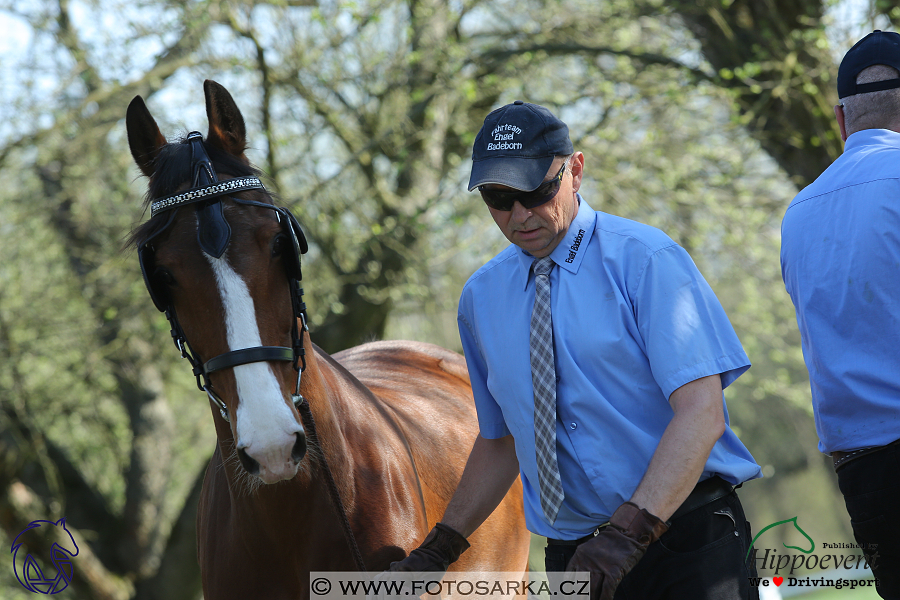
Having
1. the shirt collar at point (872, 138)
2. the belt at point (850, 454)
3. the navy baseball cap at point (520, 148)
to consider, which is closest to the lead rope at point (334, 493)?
the navy baseball cap at point (520, 148)

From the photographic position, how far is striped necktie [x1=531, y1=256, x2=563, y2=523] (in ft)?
6.81

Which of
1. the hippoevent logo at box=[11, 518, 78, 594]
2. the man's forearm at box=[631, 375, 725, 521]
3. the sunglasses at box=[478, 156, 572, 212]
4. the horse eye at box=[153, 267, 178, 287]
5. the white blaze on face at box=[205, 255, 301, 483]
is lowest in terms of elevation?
the hippoevent logo at box=[11, 518, 78, 594]

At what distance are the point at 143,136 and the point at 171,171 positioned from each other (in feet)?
1.16

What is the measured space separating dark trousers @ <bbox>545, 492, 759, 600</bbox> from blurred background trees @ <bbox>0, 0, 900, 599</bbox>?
4.68 meters

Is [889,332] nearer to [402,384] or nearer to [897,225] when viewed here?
[897,225]

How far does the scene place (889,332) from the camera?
Result: 86.8 inches

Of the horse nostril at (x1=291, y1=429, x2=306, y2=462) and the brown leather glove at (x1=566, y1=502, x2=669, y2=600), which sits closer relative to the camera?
the brown leather glove at (x1=566, y1=502, x2=669, y2=600)

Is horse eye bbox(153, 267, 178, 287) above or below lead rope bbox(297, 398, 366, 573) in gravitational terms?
above

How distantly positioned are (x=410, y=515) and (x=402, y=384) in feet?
5.23

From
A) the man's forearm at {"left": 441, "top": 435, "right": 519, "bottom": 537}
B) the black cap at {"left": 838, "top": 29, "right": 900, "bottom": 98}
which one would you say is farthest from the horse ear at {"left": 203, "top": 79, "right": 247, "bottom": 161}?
the black cap at {"left": 838, "top": 29, "right": 900, "bottom": 98}

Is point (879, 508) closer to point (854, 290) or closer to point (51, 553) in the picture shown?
point (854, 290)

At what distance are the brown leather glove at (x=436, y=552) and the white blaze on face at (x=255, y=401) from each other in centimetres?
48

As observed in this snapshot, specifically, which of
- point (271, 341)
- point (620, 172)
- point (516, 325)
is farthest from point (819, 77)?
point (271, 341)

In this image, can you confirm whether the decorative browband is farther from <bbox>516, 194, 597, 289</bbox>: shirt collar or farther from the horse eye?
<bbox>516, 194, 597, 289</bbox>: shirt collar
